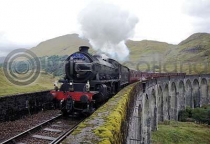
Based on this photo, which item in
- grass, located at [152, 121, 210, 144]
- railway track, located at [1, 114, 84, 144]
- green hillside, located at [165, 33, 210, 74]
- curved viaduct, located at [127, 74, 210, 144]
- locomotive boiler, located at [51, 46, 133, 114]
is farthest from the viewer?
green hillside, located at [165, 33, 210, 74]

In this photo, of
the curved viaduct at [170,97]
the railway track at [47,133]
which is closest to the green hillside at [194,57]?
the curved viaduct at [170,97]

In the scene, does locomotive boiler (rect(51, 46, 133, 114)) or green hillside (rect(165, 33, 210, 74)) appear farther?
green hillside (rect(165, 33, 210, 74))

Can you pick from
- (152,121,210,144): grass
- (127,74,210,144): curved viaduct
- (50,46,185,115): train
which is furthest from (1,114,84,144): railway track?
(152,121,210,144): grass

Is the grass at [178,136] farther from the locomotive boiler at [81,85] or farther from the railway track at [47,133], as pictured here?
the railway track at [47,133]

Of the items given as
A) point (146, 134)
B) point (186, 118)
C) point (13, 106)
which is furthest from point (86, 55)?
point (186, 118)

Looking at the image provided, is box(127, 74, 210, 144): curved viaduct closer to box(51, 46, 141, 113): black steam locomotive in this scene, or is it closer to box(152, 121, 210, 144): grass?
box(152, 121, 210, 144): grass

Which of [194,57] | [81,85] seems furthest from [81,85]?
[194,57]

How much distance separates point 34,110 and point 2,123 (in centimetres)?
295

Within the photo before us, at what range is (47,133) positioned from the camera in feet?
30.5

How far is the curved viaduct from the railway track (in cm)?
856

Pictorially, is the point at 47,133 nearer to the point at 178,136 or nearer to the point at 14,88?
the point at 14,88

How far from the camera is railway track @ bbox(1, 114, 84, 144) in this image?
8.09m

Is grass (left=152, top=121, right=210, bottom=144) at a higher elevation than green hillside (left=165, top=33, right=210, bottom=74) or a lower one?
lower

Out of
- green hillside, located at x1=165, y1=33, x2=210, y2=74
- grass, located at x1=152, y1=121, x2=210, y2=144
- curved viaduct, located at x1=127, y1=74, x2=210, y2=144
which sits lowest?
grass, located at x1=152, y1=121, x2=210, y2=144
